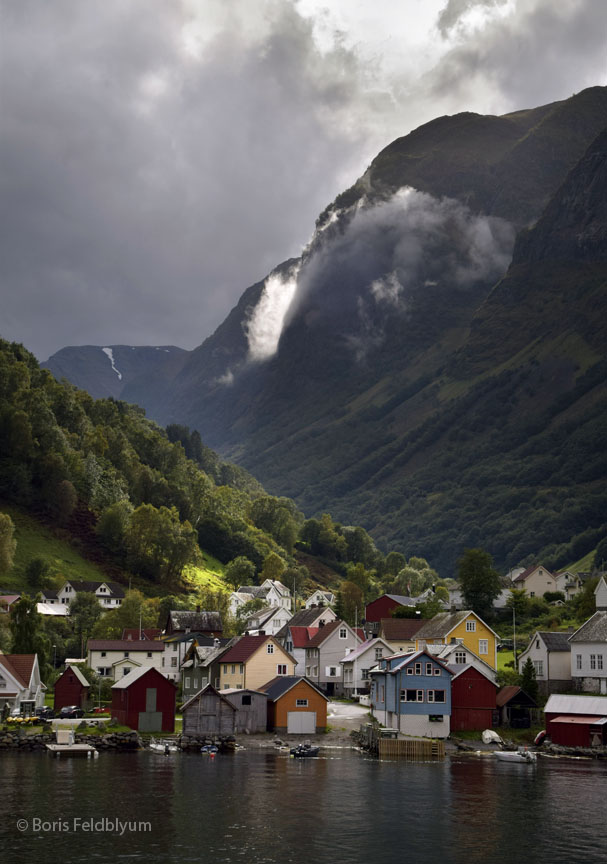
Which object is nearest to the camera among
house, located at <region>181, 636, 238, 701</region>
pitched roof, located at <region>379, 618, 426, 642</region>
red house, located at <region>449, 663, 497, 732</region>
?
red house, located at <region>449, 663, 497, 732</region>

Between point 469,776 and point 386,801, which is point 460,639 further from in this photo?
point 386,801

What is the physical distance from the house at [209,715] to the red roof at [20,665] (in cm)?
2067

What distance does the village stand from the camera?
9538 cm

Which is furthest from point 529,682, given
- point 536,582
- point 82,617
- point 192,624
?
point 536,582

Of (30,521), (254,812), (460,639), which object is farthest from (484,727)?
(30,521)

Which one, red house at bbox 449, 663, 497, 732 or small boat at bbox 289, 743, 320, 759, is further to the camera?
red house at bbox 449, 663, 497, 732

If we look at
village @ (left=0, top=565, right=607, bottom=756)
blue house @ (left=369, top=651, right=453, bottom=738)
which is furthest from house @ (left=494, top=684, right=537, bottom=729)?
blue house @ (left=369, top=651, right=453, bottom=738)

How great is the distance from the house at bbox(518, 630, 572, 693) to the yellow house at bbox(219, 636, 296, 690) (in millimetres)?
27980

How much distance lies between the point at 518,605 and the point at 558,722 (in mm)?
66883

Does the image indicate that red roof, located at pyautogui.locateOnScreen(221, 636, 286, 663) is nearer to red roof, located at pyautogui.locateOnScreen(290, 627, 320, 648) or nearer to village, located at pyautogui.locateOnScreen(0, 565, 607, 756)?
village, located at pyautogui.locateOnScreen(0, 565, 607, 756)

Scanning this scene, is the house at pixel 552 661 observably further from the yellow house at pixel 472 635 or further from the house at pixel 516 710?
the yellow house at pixel 472 635

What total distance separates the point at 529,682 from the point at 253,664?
30.7 metres

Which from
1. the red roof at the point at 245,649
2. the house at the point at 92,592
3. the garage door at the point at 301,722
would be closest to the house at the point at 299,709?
the garage door at the point at 301,722

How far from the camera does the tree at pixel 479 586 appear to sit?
514ft
